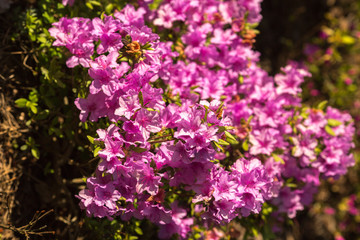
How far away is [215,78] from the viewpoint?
203cm

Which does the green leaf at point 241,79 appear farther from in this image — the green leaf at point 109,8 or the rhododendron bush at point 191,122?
the green leaf at point 109,8

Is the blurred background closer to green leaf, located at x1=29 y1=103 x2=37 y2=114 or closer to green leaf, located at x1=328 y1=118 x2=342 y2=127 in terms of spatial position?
green leaf, located at x1=29 y1=103 x2=37 y2=114

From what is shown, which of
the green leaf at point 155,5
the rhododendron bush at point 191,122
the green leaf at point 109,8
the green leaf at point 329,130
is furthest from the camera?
the green leaf at point 155,5

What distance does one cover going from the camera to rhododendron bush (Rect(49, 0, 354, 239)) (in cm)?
147

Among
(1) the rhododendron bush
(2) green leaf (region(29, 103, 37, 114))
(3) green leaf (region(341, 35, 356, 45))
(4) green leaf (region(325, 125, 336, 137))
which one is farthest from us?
(3) green leaf (region(341, 35, 356, 45))

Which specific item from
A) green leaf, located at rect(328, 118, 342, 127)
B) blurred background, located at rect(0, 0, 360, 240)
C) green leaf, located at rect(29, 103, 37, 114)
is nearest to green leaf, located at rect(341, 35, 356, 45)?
green leaf, located at rect(328, 118, 342, 127)

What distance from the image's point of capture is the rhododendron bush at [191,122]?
147 cm

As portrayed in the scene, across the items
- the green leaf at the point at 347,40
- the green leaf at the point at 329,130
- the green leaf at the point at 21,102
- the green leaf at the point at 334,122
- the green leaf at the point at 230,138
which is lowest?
the green leaf at the point at 347,40

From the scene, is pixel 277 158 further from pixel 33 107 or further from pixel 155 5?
pixel 33 107

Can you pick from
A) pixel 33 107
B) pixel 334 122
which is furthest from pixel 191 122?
pixel 334 122

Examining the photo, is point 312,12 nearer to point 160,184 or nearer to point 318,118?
point 318,118

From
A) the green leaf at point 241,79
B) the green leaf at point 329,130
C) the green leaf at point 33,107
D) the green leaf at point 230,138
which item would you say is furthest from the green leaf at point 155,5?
the green leaf at point 329,130

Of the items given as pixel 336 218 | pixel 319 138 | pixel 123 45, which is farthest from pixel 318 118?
pixel 336 218

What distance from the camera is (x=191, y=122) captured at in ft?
4.67
